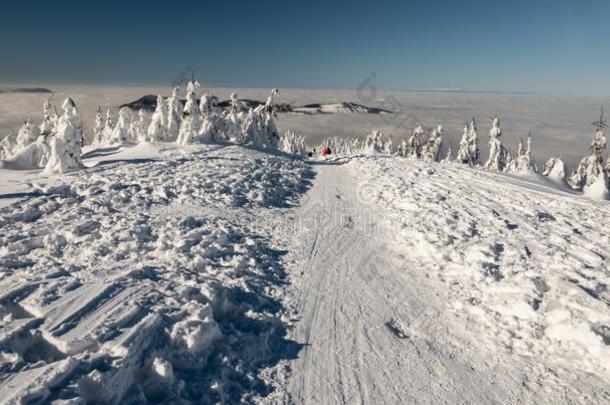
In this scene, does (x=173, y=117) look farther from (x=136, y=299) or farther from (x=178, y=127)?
(x=136, y=299)

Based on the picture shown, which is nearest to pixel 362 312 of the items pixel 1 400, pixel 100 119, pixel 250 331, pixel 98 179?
pixel 250 331

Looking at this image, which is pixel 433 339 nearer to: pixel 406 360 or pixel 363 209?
A: pixel 406 360

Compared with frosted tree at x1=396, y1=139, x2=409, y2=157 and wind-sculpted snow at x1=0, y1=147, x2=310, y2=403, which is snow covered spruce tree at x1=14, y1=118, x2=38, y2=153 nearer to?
wind-sculpted snow at x1=0, y1=147, x2=310, y2=403

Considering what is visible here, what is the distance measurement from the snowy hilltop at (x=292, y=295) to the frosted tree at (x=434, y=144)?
4835 centimetres

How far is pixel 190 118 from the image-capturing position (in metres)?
35.6

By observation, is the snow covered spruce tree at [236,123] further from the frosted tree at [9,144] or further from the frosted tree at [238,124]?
the frosted tree at [9,144]

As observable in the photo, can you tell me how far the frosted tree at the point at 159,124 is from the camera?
146 feet

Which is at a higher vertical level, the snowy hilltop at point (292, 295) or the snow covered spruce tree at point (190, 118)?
the snow covered spruce tree at point (190, 118)

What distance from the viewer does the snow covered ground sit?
569 centimetres

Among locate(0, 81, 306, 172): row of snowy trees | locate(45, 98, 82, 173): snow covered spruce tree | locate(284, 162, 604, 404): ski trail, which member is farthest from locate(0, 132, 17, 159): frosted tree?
locate(284, 162, 604, 404): ski trail

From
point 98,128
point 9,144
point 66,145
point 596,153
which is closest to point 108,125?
point 98,128

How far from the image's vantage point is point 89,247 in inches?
376

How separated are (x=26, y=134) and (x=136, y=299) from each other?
47.3 metres

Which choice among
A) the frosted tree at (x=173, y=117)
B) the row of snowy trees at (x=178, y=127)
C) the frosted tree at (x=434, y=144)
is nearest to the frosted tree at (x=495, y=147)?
the frosted tree at (x=434, y=144)
